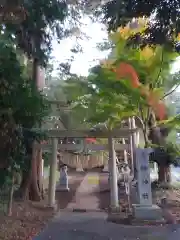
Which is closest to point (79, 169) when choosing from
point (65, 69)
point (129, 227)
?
point (65, 69)

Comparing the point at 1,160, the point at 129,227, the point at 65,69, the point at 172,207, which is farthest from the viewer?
the point at 65,69

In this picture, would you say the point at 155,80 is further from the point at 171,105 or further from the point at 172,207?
the point at 172,207

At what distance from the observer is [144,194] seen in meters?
10.1

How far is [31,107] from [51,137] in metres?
3.00

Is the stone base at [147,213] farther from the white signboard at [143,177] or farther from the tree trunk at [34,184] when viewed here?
the tree trunk at [34,184]

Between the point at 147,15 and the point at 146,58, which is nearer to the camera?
the point at 147,15

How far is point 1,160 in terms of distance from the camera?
797 centimetres

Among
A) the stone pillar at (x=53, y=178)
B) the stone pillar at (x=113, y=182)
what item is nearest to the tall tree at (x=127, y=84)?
the stone pillar at (x=113, y=182)

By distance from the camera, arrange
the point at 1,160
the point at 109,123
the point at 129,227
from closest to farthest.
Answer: the point at 1,160 < the point at 129,227 < the point at 109,123

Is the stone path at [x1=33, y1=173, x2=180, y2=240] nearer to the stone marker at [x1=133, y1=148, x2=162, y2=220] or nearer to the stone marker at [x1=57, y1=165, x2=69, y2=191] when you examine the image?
the stone marker at [x1=133, y1=148, x2=162, y2=220]

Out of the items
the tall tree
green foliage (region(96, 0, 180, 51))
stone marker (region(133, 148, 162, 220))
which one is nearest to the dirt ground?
stone marker (region(133, 148, 162, 220))

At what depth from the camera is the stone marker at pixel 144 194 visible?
379 inches

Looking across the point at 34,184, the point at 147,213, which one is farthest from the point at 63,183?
the point at 147,213

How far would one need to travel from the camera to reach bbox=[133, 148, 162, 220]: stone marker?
9617 mm
